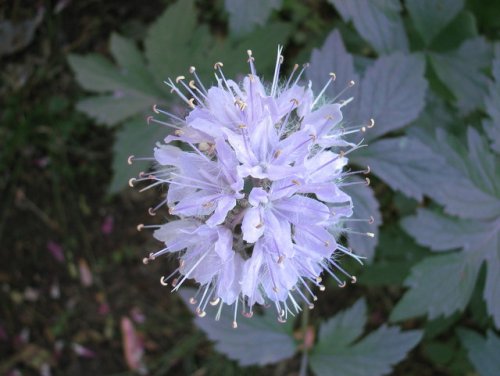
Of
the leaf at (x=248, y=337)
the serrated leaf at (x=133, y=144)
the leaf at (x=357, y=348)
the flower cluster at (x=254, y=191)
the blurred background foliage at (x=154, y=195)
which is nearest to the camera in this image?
the flower cluster at (x=254, y=191)

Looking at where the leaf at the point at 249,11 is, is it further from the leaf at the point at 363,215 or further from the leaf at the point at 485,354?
the leaf at the point at 485,354

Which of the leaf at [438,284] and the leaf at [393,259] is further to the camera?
the leaf at [393,259]

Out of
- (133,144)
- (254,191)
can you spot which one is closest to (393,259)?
(133,144)

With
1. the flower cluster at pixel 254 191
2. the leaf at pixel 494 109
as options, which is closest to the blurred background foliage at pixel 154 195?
the leaf at pixel 494 109

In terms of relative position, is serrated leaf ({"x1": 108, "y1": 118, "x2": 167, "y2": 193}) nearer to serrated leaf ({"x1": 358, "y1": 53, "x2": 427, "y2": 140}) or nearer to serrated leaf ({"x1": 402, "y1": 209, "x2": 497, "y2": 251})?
serrated leaf ({"x1": 358, "y1": 53, "x2": 427, "y2": 140})

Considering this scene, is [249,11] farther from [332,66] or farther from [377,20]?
[377,20]

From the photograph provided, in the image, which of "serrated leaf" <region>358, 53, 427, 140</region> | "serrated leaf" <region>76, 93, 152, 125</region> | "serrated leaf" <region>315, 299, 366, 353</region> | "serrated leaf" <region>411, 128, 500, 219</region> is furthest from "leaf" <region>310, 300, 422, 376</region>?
"serrated leaf" <region>76, 93, 152, 125</region>

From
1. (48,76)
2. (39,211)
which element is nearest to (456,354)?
(39,211)
